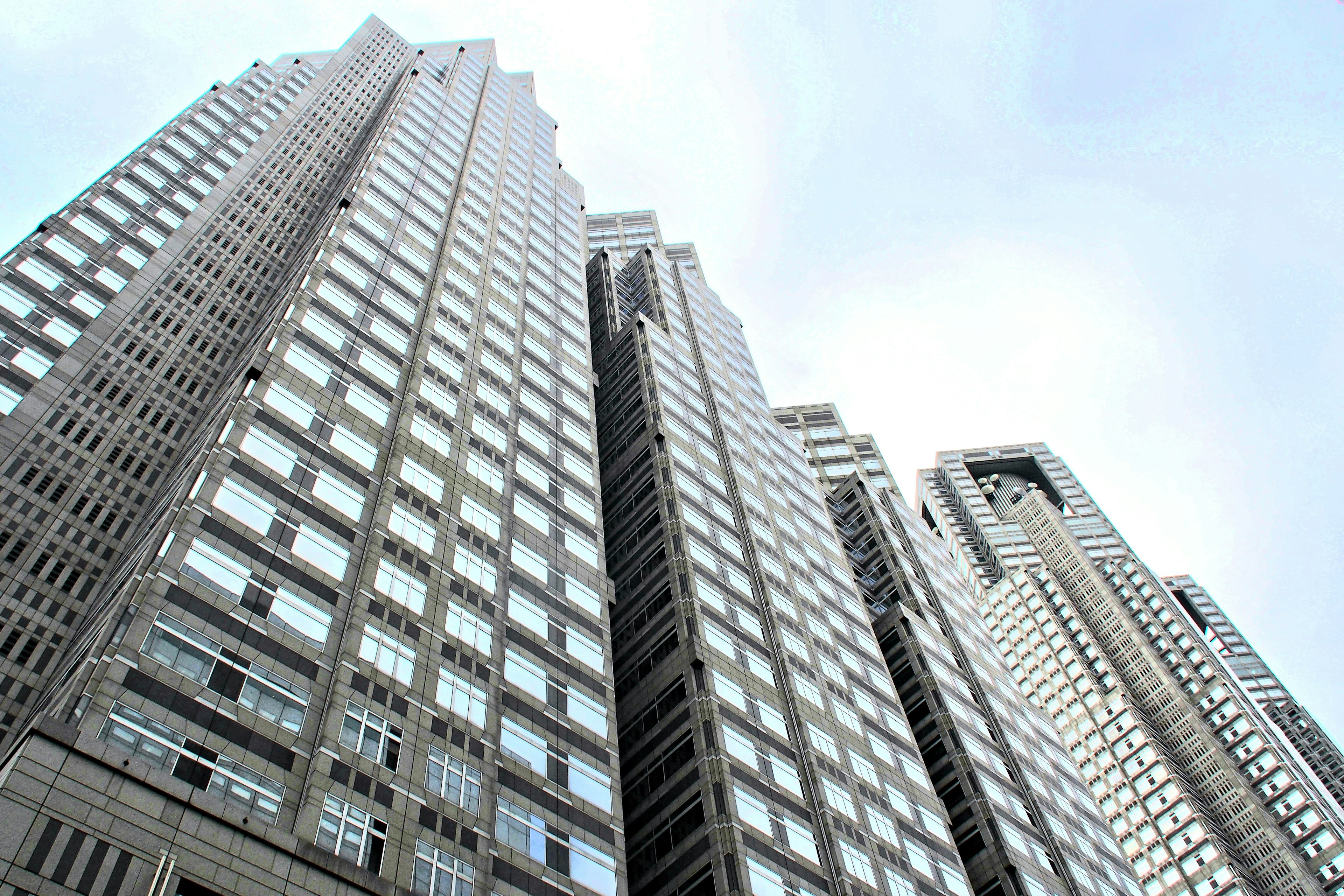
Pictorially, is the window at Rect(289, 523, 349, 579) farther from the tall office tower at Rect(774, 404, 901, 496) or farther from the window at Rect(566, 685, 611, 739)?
the tall office tower at Rect(774, 404, 901, 496)

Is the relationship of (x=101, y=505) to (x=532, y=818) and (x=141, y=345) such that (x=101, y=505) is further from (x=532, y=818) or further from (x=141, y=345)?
(x=532, y=818)

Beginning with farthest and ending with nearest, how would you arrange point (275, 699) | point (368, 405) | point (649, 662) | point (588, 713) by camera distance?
point (649, 662), point (368, 405), point (588, 713), point (275, 699)

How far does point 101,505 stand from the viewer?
218 ft

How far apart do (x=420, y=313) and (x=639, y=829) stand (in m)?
37.3

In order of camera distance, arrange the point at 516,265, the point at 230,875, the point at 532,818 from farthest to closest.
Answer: the point at 516,265
the point at 532,818
the point at 230,875

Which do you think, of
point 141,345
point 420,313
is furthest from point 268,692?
point 141,345

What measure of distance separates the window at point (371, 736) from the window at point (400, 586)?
750cm

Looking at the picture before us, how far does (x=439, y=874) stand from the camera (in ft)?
134

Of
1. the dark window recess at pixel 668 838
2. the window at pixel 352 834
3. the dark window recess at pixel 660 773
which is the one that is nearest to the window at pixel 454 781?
the window at pixel 352 834

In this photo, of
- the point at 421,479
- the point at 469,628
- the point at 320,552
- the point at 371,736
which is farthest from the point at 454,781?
the point at 421,479

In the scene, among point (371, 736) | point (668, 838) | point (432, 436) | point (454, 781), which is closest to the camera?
point (371, 736)

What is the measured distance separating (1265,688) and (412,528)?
156m

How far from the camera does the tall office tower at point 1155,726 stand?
400ft

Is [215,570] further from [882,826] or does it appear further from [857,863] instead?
[882,826]
